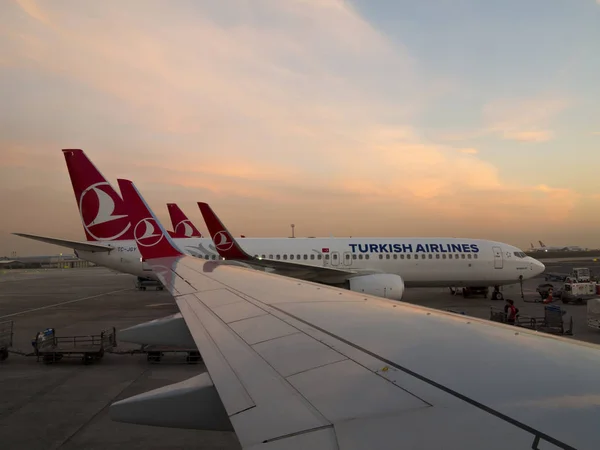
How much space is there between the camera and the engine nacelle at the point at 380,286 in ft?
50.8

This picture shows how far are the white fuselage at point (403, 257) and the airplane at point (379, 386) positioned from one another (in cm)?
1595

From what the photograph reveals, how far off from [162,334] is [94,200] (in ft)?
43.5

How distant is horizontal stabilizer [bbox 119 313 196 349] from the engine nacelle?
1205 centimetres

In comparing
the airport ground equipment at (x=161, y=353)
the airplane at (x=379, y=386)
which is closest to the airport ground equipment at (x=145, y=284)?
the airport ground equipment at (x=161, y=353)

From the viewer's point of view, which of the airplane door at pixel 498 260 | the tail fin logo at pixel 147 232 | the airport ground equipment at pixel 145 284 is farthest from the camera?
the airport ground equipment at pixel 145 284

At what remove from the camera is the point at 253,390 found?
198cm

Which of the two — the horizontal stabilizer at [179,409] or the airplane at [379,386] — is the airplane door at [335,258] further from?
the horizontal stabilizer at [179,409]

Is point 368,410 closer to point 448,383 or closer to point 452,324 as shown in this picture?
point 448,383

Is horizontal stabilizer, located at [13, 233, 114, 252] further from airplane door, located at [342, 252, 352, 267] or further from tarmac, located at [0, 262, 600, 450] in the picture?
airplane door, located at [342, 252, 352, 267]

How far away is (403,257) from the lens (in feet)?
64.0

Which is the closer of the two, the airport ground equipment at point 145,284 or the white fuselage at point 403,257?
the white fuselage at point 403,257

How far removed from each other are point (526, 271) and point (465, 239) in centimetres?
350

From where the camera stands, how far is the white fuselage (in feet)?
63.9

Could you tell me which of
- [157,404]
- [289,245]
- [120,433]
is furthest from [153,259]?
[289,245]
